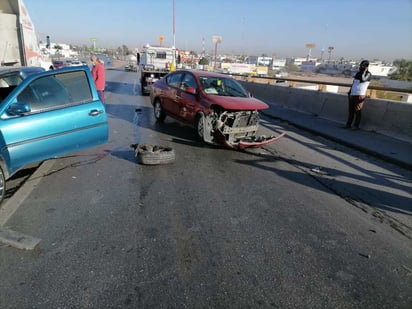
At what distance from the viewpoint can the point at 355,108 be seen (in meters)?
9.10

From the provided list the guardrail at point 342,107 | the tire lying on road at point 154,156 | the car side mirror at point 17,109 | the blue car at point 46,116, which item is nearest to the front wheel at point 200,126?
the tire lying on road at point 154,156

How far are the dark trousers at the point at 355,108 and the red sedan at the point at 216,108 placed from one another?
3.67 m

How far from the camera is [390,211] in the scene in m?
4.18

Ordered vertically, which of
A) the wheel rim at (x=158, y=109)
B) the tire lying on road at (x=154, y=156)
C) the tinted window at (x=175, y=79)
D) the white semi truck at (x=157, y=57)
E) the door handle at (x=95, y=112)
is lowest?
the tire lying on road at (x=154, y=156)

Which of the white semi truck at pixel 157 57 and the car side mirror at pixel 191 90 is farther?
the white semi truck at pixel 157 57

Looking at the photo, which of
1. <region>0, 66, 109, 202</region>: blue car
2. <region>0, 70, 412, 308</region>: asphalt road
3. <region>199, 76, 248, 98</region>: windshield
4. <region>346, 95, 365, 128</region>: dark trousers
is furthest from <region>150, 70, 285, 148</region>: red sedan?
<region>346, 95, 365, 128</region>: dark trousers

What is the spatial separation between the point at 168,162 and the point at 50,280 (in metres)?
3.26

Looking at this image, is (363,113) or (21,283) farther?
(363,113)

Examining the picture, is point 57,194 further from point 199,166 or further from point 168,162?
point 199,166

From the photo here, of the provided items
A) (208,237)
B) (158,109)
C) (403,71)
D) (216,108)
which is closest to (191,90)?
(216,108)

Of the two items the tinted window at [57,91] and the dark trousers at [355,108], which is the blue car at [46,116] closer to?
the tinted window at [57,91]

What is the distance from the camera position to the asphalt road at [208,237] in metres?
2.48

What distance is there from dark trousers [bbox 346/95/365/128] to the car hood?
3.95 metres

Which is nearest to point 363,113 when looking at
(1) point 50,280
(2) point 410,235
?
(2) point 410,235
